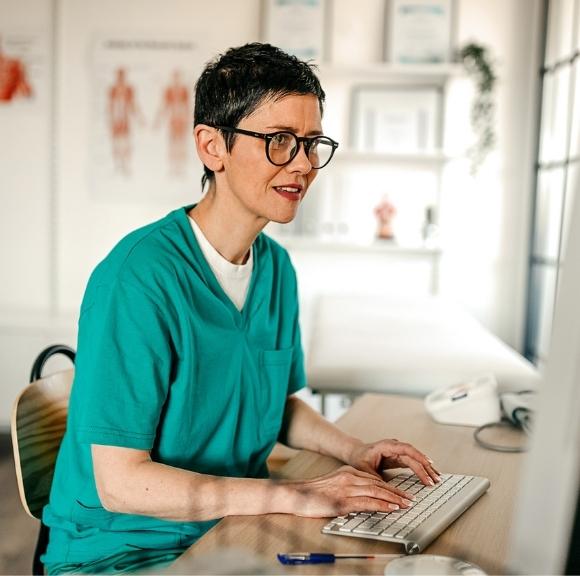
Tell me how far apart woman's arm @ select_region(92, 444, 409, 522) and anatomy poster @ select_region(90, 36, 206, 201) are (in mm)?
3104

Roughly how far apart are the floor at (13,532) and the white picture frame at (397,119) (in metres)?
2.16

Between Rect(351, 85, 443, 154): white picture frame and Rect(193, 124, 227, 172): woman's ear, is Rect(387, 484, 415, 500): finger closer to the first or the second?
Rect(193, 124, 227, 172): woman's ear

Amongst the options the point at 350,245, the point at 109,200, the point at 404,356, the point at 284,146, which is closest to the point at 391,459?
the point at 284,146

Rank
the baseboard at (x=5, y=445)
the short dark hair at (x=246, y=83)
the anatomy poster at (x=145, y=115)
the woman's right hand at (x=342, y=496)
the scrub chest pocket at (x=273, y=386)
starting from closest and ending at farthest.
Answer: the woman's right hand at (x=342, y=496)
the short dark hair at (x=246, y=83)
the scrub chest pocket at (x=273, y=386)
the baseboard at (x=5, y=445)
the anatomy poster at (x=145, y=115)

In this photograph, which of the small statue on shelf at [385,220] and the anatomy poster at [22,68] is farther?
the anatomy poster at [22,68]

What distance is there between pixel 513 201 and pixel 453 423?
8.31 ft

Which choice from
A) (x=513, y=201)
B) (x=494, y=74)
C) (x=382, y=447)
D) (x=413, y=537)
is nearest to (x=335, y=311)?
(x=513, y=201)

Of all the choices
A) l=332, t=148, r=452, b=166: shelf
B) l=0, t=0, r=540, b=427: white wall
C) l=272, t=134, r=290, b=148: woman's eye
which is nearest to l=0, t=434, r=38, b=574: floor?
l=0, t=0, r=540, b=427: white wall

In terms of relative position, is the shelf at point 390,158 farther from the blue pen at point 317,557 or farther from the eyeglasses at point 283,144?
the blue pen at point 317,557

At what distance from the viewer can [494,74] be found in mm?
3824

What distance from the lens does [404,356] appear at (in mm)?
2209

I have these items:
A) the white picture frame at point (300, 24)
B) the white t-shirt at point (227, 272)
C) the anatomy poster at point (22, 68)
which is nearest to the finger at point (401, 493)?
the white t-shirt at point (227, 272)

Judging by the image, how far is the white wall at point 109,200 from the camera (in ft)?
12.6

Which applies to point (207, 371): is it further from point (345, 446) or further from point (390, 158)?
point (390, 158)
